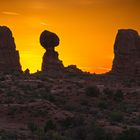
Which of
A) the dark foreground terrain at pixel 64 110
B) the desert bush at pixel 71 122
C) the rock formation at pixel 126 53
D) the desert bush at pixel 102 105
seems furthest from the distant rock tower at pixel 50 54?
the desert bush at pixel 71 122

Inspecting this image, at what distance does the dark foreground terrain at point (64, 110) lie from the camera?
33.3 m

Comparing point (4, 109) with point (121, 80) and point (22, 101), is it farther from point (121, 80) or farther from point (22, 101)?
point (121, 80)

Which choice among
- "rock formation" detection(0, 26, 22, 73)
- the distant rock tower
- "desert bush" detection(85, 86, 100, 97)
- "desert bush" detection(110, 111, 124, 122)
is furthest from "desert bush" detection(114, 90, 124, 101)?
"rock formation" detection(0, 26, 22, 73)

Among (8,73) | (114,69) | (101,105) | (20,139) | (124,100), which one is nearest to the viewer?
(20,139)

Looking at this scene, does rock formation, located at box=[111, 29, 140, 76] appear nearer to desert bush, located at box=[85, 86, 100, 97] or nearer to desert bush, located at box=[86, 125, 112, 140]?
desert bush, located at box=[85, 86, 100, 97]

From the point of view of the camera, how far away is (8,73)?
75125mm

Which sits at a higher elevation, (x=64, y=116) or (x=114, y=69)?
(x=114, y=69)

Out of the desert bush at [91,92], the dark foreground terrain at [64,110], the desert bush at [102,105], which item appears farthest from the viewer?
the desert bush at [91,92]

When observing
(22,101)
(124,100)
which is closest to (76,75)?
(124,100)

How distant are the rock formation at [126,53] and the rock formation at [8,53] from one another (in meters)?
17.5

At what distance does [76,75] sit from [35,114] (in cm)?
3897

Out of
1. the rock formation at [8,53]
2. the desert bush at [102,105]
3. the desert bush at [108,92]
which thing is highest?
the rock formation at [8,53]

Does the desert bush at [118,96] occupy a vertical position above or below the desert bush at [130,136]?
above

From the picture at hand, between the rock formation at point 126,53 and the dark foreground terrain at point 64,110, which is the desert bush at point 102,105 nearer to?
the dark foreground terrain at point 64,110
